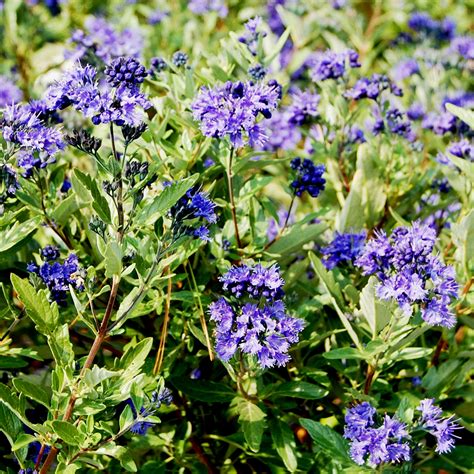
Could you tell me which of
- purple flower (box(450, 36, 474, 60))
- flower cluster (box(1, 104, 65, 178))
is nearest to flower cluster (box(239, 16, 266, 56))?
flower cluster (box(1, 104, 65, 178))

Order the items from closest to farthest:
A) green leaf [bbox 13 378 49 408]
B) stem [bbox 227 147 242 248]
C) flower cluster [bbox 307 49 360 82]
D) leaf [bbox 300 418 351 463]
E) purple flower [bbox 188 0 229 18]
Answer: green leaf [bbox 13 378 49 408] → leaf [bbox 300 418 351 463] → stem [bbox 227 147 242 248] → flower cluster [bbox 307 49 360 82] → purple flower [bbox 188 0 229 18]

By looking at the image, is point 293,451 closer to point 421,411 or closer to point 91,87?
point 421,411

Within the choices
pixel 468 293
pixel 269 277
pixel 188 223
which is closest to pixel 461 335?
pixel 468 293

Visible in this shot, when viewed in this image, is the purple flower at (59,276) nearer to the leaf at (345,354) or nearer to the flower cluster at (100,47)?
the leaf at (345,354)

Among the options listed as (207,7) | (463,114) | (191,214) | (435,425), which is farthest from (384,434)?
(207,7)

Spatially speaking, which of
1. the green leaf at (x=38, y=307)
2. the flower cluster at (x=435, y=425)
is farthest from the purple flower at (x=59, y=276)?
the flower cluster at (x=435, y=425)

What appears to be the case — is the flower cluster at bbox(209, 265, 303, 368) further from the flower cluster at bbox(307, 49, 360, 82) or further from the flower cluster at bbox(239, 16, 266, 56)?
the flower cluster at bbox(307, 49, 360, 82)
